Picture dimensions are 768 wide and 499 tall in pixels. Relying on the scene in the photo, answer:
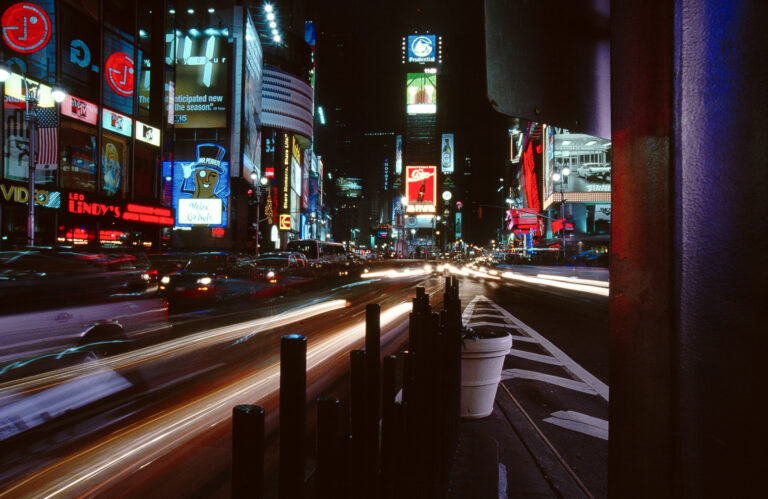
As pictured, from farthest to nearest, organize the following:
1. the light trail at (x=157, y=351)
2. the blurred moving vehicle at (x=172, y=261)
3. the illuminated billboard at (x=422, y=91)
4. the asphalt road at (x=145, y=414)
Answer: the illuminated billboard at (x=422, y=91)
the blurred moving vehicle at (x=172, y=261)
the light trail at (x=157, y=351)
the asphalt road at (x=145, y=414)

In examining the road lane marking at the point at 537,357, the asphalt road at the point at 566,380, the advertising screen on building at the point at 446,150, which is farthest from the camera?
the advertising screen on building at the point at 446,150

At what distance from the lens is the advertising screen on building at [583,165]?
193 ft

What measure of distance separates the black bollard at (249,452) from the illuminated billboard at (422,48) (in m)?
125

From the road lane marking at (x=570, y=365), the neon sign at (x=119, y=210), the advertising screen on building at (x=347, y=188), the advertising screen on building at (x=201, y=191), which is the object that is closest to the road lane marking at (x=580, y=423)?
the road lane marking at (x=570, y=365)

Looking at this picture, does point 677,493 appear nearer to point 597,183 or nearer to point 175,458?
point 175,458

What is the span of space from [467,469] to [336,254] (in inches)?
1416

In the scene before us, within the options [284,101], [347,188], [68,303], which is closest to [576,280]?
[68,303]

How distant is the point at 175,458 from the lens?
4.14 metres

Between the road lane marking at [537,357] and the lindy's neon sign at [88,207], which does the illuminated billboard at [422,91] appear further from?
the road lane marking at [537,357]

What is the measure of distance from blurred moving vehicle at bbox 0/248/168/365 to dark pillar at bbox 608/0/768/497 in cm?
614

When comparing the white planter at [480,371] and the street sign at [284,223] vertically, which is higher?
the street sign at [284,223]

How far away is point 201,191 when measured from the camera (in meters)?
42.2

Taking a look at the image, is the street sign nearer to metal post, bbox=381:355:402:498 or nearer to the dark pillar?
metal post, bbox=381:355:402:498

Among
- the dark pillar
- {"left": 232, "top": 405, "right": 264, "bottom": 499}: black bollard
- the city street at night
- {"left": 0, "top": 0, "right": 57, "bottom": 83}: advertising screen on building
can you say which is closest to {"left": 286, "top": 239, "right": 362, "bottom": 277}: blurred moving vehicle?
the city street at night
